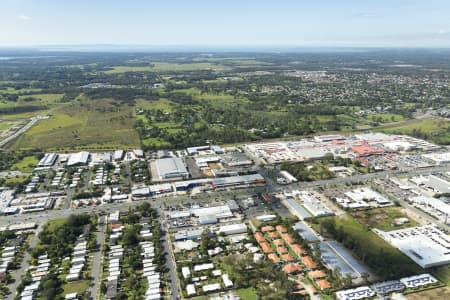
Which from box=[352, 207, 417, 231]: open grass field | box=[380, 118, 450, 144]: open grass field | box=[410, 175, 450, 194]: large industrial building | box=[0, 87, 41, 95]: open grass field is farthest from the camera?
box=[0, 87, 41, 95]: open grass field

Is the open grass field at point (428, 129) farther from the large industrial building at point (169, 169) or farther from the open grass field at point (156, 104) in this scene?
the open grass field at point (156, 104)

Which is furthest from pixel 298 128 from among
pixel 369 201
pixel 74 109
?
pixel 74 109

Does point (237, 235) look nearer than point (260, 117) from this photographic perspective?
Yes

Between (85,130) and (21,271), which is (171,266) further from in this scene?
(85,130)

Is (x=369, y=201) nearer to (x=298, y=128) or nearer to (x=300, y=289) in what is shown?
(x=300, y=289)

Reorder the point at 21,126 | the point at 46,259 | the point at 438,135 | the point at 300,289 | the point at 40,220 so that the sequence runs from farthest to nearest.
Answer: the point at 21,126
the point at 438,135
the point at 40,220
the point at 46,259
the point at 300,289

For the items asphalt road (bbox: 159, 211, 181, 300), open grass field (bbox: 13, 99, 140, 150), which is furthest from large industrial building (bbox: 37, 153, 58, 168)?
asphalt road (bbox: 159, 211, 181, 300)

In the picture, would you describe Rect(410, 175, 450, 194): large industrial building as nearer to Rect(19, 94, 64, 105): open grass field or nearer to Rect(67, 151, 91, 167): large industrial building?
Rect(67, 151, 91, 167): large industrial building
